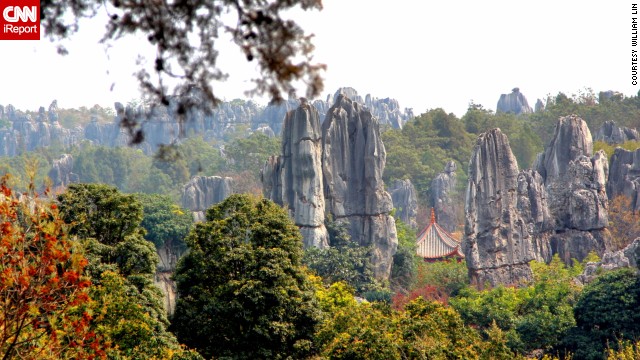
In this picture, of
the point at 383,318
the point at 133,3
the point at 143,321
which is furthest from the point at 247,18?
the point at 383,318

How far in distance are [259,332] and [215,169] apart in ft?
159

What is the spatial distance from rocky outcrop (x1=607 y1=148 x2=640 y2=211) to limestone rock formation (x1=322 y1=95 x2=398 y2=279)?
1237 centimetres

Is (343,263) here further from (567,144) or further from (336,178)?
(567,144)

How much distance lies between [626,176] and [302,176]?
53.5 ft

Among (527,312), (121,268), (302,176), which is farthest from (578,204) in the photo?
(121,268)

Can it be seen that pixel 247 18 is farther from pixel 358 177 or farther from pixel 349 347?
pixel 358 177

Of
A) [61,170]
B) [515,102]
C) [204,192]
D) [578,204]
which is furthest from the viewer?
[515,102]

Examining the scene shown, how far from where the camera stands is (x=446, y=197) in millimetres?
54125

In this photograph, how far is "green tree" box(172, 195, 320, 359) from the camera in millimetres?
18344

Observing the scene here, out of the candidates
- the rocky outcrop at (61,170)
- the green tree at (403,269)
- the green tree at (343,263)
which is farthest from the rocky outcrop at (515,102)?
the green tree at (343,263)

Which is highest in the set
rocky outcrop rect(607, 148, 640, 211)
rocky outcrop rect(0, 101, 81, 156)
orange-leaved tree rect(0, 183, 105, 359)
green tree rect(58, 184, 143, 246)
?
rocky outcrop rect(0, 101, 81, 156)

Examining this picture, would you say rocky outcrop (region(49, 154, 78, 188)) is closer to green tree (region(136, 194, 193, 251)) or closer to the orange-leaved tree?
green tree (region(136, 194, 193, 251))

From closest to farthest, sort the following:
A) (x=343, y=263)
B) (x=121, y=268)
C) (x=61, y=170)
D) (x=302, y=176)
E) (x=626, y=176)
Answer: (x=121, y=268) → (x=343, y=263) → (x=302, y=176) → (x=626, y=176) → (x=61, y=170)

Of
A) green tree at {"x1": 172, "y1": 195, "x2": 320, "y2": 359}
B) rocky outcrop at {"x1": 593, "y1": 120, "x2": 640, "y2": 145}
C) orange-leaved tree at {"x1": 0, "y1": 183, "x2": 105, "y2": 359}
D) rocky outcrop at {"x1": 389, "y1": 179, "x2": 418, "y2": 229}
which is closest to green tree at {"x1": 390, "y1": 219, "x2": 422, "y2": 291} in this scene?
green tree at {"x1": 172, "y1": 195, "x2": 320, "y2": 359}
